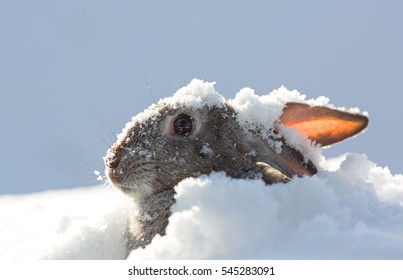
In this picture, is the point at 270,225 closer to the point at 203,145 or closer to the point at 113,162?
the point at 203,145

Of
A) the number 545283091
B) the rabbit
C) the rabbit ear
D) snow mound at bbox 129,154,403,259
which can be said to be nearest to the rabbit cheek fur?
the rabbit

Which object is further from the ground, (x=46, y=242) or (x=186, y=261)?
(x=46, y=242)

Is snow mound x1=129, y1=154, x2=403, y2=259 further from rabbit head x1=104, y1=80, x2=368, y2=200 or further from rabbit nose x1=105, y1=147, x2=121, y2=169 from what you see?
rabbit nose x1=105, y1=147, x2=121, y2=169

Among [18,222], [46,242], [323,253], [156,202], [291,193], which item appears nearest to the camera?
[323,253]

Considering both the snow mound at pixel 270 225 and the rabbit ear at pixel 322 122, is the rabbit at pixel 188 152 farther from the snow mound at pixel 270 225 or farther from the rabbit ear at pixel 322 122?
the snow mound at pixel 270 225

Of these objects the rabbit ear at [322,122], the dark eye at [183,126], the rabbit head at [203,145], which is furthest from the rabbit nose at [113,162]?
the rabbit ear at [322,122]

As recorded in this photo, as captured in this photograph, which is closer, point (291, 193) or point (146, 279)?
point (146, 279)

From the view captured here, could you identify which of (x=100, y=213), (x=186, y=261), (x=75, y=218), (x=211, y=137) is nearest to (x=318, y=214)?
(x=186, y=261)

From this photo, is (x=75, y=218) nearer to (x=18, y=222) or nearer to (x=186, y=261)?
(x=18, y=222)
